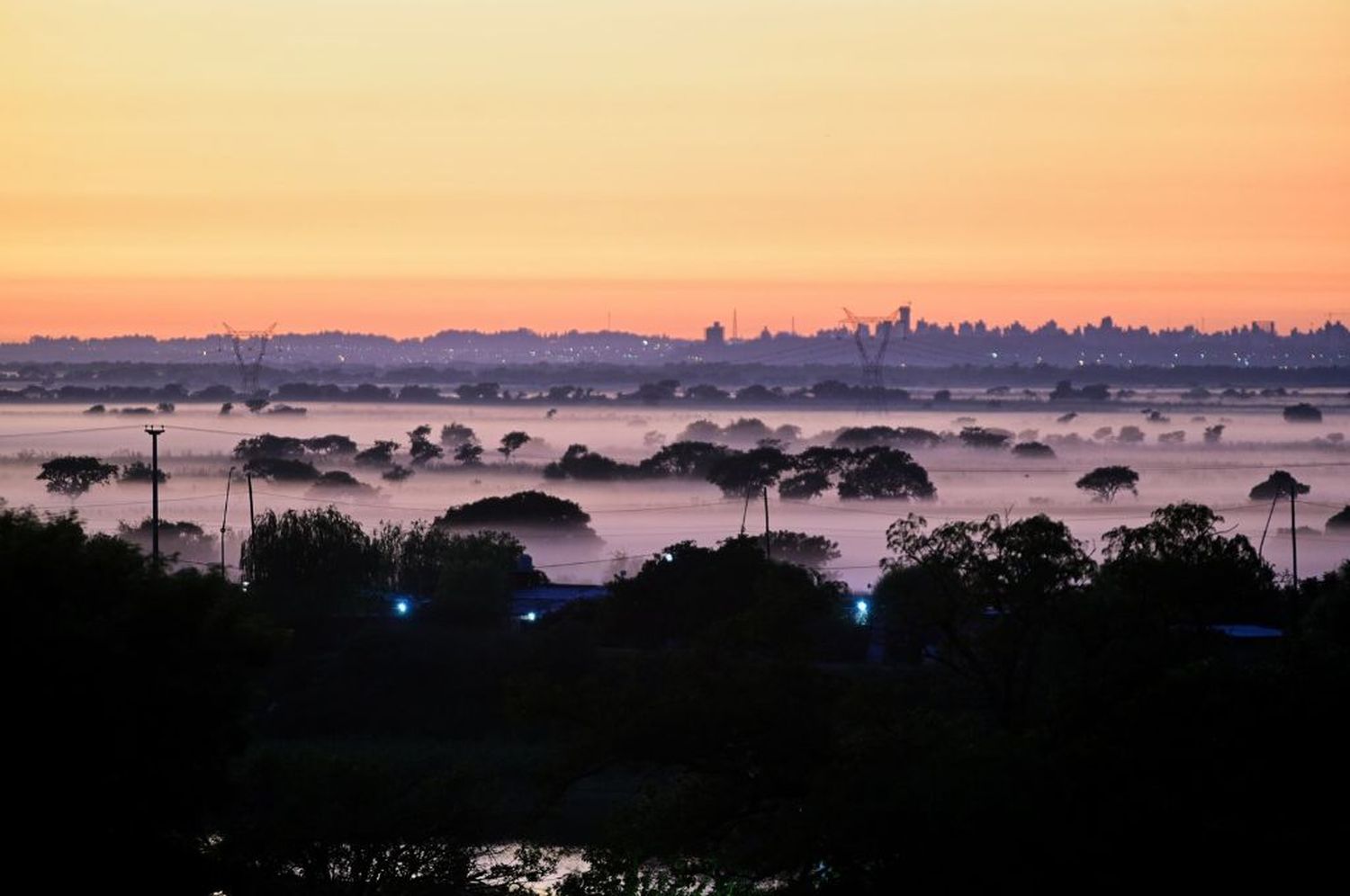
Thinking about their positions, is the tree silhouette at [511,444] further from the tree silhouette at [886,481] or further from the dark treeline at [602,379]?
the dark treeline at [602,379]

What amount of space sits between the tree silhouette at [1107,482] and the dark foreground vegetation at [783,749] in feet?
120

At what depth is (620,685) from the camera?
542 inches

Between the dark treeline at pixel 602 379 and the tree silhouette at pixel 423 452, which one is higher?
the dark treeline at pixel 602 379

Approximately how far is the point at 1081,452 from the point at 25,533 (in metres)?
64.2

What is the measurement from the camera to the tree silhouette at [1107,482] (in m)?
53.2

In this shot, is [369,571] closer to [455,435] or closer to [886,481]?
[886,481]

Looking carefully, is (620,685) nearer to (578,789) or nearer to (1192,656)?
(1192,656)

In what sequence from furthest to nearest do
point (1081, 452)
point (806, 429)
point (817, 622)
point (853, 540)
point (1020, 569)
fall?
point (806, 429)
point (1081, 452)
point (853, 540)
point (817, 622)
point (1020, 569)

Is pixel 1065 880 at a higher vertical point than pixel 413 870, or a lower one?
higher

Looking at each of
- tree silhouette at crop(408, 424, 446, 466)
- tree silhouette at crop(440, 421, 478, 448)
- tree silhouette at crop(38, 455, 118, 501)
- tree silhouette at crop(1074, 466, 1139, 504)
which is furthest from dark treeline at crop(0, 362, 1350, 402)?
tree silhouette at crop(38, 455, 118, 501)

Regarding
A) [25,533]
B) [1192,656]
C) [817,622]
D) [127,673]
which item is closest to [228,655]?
[127,673]

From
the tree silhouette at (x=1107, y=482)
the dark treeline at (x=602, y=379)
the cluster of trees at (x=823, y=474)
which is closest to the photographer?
the cluster of trees at (x=823, y=474)

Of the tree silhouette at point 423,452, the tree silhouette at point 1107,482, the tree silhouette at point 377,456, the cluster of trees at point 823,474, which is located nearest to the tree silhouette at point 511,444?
the tree silhouette at point 423,452

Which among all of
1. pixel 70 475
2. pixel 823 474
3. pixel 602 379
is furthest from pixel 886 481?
pixel 602 379
